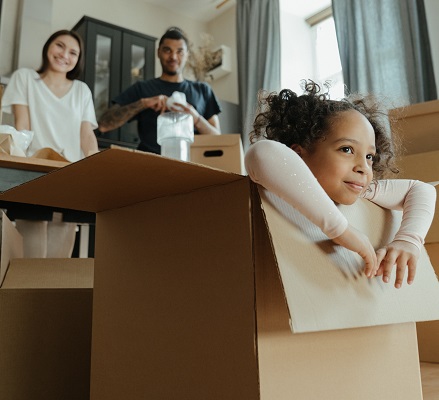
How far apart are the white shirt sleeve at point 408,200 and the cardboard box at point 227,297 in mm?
51

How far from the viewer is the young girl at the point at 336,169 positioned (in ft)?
1.98

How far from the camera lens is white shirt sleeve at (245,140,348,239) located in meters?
0.58

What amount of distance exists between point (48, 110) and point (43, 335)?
124 centimetres

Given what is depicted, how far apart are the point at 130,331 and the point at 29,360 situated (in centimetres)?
30

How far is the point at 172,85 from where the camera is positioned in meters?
2.51

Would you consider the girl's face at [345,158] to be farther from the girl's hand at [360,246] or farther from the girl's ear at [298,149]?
the girl's hand at [360,246]

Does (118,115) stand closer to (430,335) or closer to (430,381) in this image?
(430,335)

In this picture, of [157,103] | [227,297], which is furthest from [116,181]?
[157,103]

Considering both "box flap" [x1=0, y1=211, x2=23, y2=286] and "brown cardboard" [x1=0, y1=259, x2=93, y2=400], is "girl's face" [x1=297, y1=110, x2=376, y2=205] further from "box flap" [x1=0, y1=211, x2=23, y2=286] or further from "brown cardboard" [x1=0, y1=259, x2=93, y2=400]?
"box flap" [x1=0, y1=211, x2=23, y2=286]

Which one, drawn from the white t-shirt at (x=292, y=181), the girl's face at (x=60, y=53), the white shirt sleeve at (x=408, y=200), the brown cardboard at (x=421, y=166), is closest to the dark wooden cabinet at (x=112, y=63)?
the girl's face at (x=60, y=53)

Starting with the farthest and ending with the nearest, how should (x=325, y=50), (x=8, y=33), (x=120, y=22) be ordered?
(x=120, y=22) < (x=325, y=50) < (x=8, y=33)

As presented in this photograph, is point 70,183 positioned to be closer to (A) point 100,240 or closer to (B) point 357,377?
(A) point 100,240

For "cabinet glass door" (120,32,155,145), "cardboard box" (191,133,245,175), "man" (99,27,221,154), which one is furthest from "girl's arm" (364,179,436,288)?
"cabinet glass door" (120,32,155,145)

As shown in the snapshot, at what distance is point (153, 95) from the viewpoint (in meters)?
2.50
